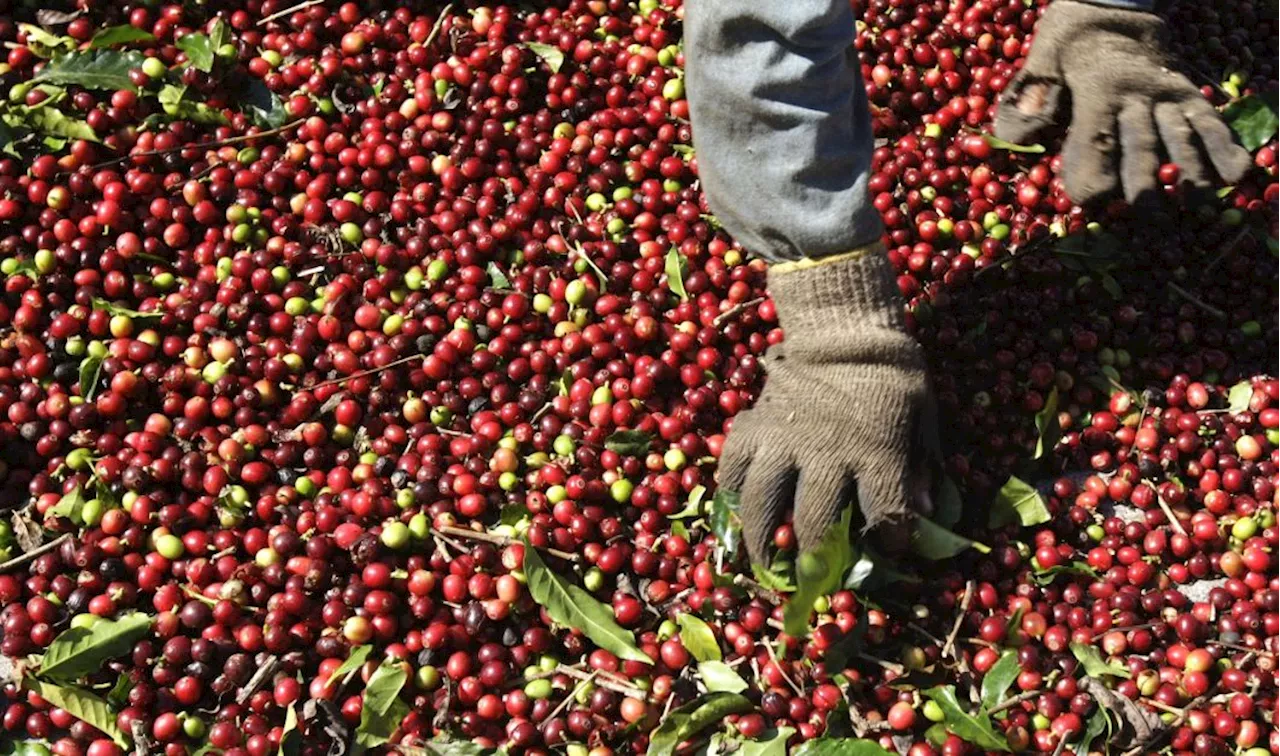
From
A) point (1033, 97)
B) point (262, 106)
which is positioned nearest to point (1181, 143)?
point (1033, 97)

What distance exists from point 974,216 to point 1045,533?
1.31 meters

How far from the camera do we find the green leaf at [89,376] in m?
3.80

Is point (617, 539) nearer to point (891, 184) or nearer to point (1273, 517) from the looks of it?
point (891, 184)

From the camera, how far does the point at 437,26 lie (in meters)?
4.68

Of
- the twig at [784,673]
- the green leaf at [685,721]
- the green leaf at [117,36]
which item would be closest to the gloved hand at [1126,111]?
the twig at [784,673]

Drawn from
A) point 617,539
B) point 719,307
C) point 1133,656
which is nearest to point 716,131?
point 719,307

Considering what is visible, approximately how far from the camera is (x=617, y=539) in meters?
3.51

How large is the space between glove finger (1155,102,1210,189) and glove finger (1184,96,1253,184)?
30 mm

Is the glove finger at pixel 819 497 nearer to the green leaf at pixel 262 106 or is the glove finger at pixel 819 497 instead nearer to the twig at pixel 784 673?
the twig at pixel 784 673

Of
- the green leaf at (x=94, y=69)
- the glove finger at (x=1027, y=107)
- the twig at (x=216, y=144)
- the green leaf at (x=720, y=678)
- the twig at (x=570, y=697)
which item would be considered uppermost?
the glove finger at (x=1027, y=107)

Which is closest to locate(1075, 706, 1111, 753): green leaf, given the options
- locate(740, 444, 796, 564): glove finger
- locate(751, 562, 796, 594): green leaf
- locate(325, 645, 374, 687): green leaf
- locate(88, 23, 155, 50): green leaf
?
locate(751, 562, 796, 594): green leaf

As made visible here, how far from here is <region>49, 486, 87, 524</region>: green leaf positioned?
138 inches

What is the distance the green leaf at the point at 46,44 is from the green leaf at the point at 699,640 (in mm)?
3430

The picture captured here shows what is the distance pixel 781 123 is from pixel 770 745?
65.9 inches
